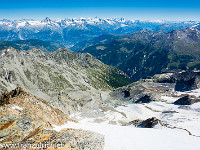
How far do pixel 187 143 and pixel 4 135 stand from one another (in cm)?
4238

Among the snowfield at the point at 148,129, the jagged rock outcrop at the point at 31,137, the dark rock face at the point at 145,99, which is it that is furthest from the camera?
the dark rock face at the point at 145,99

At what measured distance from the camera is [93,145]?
101 feet

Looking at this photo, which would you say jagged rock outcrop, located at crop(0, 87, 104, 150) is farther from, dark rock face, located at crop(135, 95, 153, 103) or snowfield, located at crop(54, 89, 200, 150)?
dark rock face, located at crop(135, 95, 153, 103)

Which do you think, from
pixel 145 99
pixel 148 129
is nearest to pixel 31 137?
pixel 148 129

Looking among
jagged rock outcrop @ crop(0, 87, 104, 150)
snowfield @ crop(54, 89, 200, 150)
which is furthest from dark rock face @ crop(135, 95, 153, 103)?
jagged rock outcrop @ crop(0, 87, 104, 150)

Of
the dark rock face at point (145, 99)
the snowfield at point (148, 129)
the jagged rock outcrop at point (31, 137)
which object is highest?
the jagged rock outcrop at point (31, 137)

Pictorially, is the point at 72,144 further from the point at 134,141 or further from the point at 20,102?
the point at 20,102

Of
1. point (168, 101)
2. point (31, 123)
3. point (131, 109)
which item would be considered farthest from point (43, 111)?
point (168, 101)

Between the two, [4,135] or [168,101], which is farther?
[168,101]

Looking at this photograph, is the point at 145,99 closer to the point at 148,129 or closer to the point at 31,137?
the point at 148,129

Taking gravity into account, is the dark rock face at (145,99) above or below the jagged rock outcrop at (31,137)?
below

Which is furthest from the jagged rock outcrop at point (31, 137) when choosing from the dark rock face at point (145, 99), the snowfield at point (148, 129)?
the dark rock face at point (145, 99)

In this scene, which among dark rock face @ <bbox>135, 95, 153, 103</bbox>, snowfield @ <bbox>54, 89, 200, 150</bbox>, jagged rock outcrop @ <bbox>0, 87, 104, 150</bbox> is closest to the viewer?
jagged rock outcrop @ <bbox>0, 87, 104, 150</bbox>

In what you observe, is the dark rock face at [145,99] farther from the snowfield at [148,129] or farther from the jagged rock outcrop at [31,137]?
the jagged rock outcrop at [31,137]
